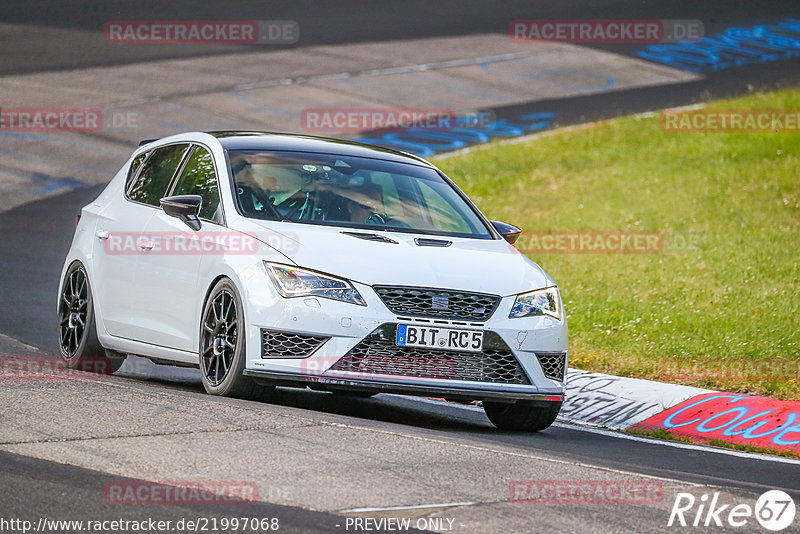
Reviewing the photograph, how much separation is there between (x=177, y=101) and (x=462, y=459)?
1889cm

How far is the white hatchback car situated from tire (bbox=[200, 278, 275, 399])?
12 millimetres

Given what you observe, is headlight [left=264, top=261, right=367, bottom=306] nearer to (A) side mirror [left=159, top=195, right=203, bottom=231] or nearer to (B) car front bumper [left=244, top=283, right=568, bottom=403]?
(B) car front bumper [left=244, top=283, right=568, bottom=403]

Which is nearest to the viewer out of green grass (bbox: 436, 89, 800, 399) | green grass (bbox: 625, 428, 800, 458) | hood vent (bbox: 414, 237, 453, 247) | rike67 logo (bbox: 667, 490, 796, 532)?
rike67 logo (bbox: 667, 490, 796, 532)

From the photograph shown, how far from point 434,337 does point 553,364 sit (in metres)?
0.96

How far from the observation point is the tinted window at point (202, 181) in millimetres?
9032

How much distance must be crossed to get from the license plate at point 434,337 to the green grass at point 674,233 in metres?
3.12

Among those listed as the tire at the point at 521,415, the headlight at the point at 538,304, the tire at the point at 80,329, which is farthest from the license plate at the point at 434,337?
the tire at the point at 80,329

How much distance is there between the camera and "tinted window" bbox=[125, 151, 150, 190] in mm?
10347

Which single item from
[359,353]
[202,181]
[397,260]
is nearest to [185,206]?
[202,181]

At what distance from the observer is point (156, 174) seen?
32.9 feet

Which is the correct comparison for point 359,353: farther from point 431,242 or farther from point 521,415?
point 521,415

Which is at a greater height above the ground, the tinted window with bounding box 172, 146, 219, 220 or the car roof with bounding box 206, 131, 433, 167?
the car roof with bounding box 206, 131, 433, 167

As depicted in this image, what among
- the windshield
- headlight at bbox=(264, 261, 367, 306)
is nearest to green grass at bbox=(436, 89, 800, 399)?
the windshield

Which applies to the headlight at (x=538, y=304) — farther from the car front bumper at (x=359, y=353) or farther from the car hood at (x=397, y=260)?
the car front bumper at (x=359, y=353)
